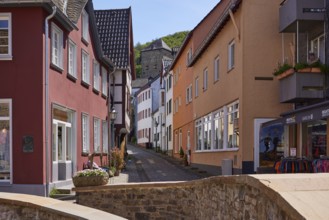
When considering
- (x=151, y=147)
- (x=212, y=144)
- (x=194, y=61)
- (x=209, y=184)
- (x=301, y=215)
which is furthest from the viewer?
(x=151, y=147)

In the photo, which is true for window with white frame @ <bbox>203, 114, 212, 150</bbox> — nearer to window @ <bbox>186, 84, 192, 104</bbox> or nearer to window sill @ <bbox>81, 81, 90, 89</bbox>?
window @ <bbox>186, 84, 192, 104</bbox>

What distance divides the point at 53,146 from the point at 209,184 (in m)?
8.28

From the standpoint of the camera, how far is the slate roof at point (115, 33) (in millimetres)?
29781

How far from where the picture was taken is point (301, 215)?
395 cm

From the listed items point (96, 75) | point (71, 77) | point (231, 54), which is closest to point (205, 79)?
point (96, 75)

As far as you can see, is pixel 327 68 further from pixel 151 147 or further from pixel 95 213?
pixel 151 147

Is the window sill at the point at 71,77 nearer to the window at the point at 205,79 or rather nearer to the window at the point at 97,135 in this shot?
the window at the point at 97,135

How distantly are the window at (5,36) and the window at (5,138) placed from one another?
1.38 m

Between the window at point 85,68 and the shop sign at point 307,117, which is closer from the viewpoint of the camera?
the shop sign at point 307,117

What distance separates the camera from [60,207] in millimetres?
7582

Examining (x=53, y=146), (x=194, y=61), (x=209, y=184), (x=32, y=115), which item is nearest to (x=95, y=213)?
(x=209, y=184)

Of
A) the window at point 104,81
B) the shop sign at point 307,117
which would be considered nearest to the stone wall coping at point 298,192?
the shop sign at point 307,117

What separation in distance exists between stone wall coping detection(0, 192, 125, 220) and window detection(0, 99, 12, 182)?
5.97 metres

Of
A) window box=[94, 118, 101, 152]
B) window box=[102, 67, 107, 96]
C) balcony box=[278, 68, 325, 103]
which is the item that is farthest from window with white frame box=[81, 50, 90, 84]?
balcony box=[278, 68, 325, 103]
